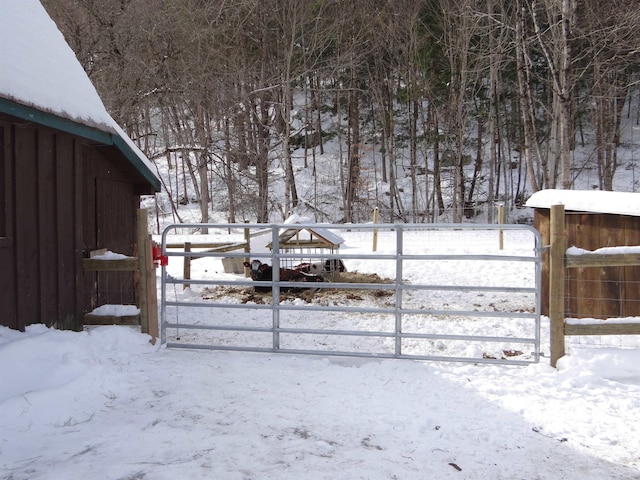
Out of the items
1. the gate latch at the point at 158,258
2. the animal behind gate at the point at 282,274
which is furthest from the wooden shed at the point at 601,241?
the gate latch at the point at 158,258

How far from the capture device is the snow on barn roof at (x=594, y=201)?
20.4 feet

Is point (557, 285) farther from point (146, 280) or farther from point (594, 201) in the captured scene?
point (146, 280)

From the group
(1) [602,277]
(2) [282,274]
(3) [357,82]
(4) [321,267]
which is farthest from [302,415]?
(3) [357,82]

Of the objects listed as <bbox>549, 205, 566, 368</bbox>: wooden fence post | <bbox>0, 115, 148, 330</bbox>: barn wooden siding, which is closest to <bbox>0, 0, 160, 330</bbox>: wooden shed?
<bbox>0, 115, 148, 330</bbox>: barn wooden siding

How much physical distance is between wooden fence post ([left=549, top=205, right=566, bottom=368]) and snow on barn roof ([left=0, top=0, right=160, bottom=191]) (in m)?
5.08

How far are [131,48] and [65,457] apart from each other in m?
13.7

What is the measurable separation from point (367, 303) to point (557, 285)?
14.6 ft

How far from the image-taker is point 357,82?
2903 cm

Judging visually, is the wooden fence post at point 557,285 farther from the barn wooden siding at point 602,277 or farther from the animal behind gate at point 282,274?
the animal behind gate at point 282,274

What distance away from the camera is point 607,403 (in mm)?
3857

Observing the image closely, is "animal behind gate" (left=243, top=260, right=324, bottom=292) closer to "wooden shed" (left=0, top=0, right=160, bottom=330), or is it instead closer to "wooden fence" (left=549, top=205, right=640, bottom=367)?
"wooden shed" (left=0, top=0, right=160, bottom=330)

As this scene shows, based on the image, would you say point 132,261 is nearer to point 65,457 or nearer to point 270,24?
point 65,457

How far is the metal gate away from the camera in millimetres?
5000

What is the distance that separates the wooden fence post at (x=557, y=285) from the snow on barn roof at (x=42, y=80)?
5075 mm
